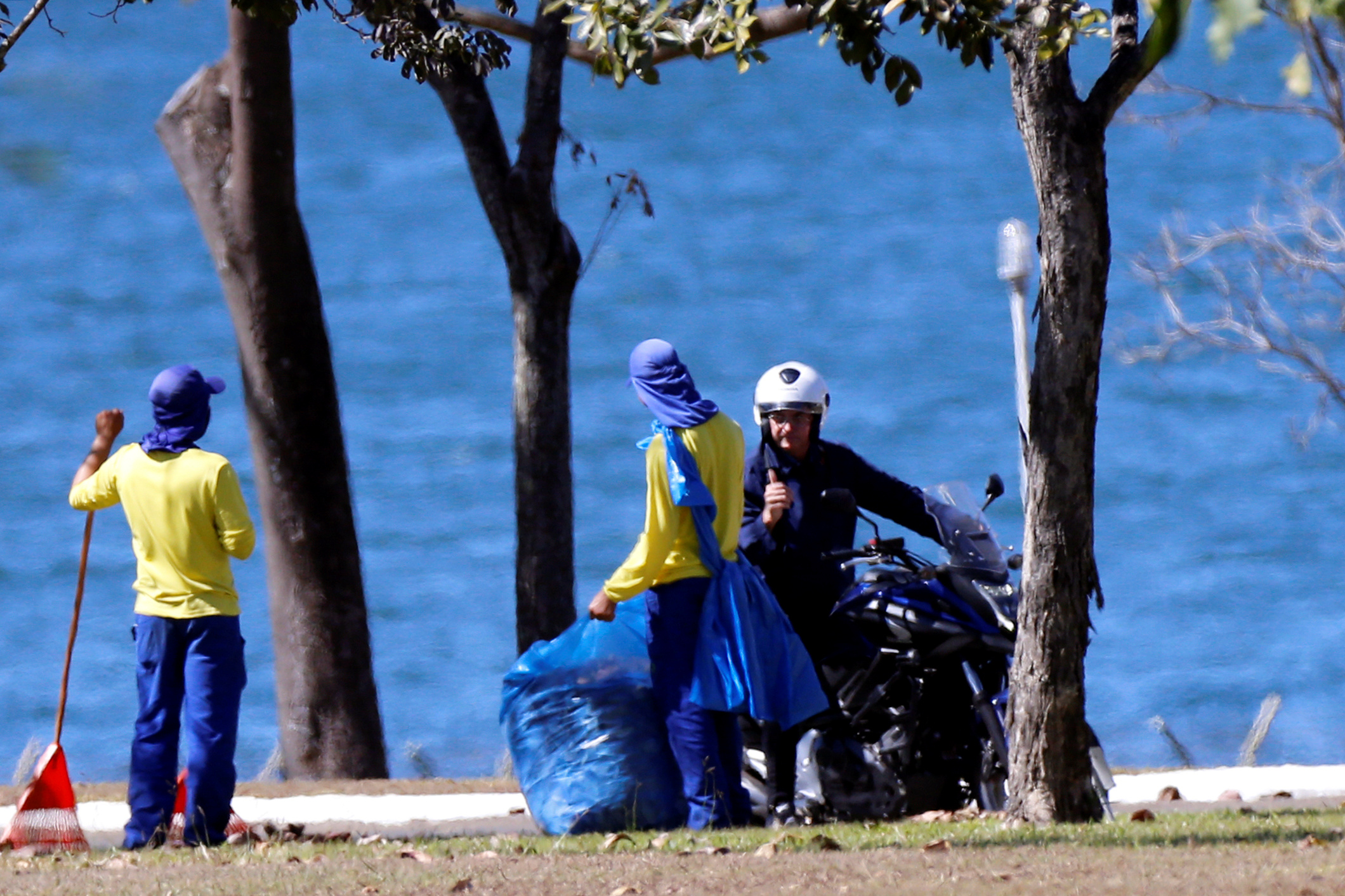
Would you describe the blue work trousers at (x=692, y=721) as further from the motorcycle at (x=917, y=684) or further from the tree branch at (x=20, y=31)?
the tree branch at (x=20, y=31)

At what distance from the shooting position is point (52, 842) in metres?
7.46

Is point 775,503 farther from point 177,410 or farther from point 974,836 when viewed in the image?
point 177,410

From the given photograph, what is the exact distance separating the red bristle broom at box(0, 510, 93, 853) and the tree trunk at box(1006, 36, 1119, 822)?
3.90 metres

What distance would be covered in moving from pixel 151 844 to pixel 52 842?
1.87 ft

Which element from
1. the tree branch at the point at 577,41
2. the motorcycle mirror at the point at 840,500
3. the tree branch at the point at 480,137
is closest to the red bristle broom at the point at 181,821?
the motorcycle mirror at the point at 840,500

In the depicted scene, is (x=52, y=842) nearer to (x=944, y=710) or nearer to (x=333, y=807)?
(x=333, y=807)

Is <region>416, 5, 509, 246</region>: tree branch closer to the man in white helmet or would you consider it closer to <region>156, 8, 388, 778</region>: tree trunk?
<region>156, 8, 388, 778</region>: tree trunk

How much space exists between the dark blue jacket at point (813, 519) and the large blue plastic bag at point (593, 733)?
2.00ft

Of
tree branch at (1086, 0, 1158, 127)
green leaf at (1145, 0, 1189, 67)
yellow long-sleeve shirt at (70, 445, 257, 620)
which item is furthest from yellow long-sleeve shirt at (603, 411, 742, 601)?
green leaf at (1145, 0, 1189, 67)

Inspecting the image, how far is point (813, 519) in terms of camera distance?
25.6ft

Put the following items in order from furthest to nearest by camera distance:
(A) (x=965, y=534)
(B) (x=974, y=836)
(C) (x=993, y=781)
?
(A) (x=965, y=534), (C) (x=993, y=781), (B) (x=974, y=836)

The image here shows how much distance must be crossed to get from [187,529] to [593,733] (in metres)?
1.84

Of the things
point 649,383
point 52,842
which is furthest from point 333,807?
point 649,383

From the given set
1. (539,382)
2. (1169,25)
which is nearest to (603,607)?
(539,382)
